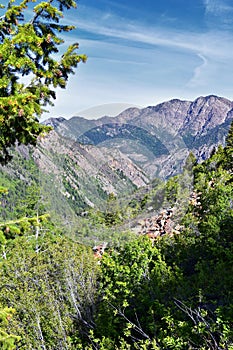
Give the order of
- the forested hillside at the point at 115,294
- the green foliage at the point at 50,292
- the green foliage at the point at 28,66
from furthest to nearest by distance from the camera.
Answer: the green foliage at the point at 50,292, the forested hillside at the point at 115,294, the green foliage at the point at 28,66

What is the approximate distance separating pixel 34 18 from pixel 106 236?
111 feet

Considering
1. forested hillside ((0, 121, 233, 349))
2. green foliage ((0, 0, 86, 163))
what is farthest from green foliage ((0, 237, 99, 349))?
green foliage ((0, 0, 86, 163))

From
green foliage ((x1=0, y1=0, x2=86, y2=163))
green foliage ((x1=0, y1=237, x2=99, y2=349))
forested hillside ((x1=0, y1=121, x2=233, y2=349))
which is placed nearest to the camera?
green foliage ((x1=0, y1=0, x2=86, y2=163))

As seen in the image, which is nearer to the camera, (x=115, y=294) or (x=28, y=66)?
(x=28, y=66)

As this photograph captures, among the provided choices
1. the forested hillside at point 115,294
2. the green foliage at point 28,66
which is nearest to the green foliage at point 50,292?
the forested hillside at point 115,294

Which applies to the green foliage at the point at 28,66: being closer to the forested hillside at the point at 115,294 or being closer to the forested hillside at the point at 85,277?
the forested hillside at the point at 85,277

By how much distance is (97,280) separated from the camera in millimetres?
14523

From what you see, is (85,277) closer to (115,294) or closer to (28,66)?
(115,294)

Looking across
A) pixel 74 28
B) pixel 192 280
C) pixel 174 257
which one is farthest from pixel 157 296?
pixel 74 28

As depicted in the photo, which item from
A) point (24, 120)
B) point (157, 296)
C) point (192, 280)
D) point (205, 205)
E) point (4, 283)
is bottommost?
point (4, 283)

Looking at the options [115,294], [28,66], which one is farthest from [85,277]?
[28,66]

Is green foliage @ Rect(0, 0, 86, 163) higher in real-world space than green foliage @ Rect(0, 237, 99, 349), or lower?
higher

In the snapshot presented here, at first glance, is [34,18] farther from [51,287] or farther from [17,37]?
[51,287]

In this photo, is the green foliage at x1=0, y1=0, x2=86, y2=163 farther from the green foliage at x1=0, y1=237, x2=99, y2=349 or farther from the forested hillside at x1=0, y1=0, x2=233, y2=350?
the green foliage at x1=0, y1=237, x2=99, y2=349
